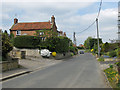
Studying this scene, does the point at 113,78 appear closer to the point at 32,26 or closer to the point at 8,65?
the point at 8,65

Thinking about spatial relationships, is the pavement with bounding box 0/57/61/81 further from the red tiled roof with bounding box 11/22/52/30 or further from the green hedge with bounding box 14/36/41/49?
the red tiled roof with bounding box 11/22/52/30

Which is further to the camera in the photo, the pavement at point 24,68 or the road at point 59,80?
the pavement at point 24,68

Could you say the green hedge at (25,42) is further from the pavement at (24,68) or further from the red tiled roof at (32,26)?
the red tiled roof at (32,26)

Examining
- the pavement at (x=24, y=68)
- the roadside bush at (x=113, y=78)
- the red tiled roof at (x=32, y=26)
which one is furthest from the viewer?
the red tiled roof at (x=32, y=26)

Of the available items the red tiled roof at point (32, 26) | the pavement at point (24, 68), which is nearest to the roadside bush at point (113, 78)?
the pavement at point (24, 68)

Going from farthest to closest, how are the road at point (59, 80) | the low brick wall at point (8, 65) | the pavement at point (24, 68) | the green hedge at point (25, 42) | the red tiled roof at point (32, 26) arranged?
the red tiled roof at point (32, 26) → the green hedge at point (25, 42) → the low brick wall at point (8, 65) → the pavement at point (24, 68) → the road at point (59, 80)

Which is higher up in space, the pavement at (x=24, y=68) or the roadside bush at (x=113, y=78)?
the roadside bush at (x=113, y=78)

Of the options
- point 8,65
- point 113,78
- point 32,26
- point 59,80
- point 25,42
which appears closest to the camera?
point 113,78

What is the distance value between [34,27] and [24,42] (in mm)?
19450

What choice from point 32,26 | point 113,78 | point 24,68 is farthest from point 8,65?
point 32,26

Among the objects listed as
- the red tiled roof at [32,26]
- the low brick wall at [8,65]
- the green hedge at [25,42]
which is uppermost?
the red tiled roof at [32,26]

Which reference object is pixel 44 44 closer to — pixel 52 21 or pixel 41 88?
pixel 52 21

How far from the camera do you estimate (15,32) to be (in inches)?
1949

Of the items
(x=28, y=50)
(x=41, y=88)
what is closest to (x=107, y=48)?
(x=28, y=50)
